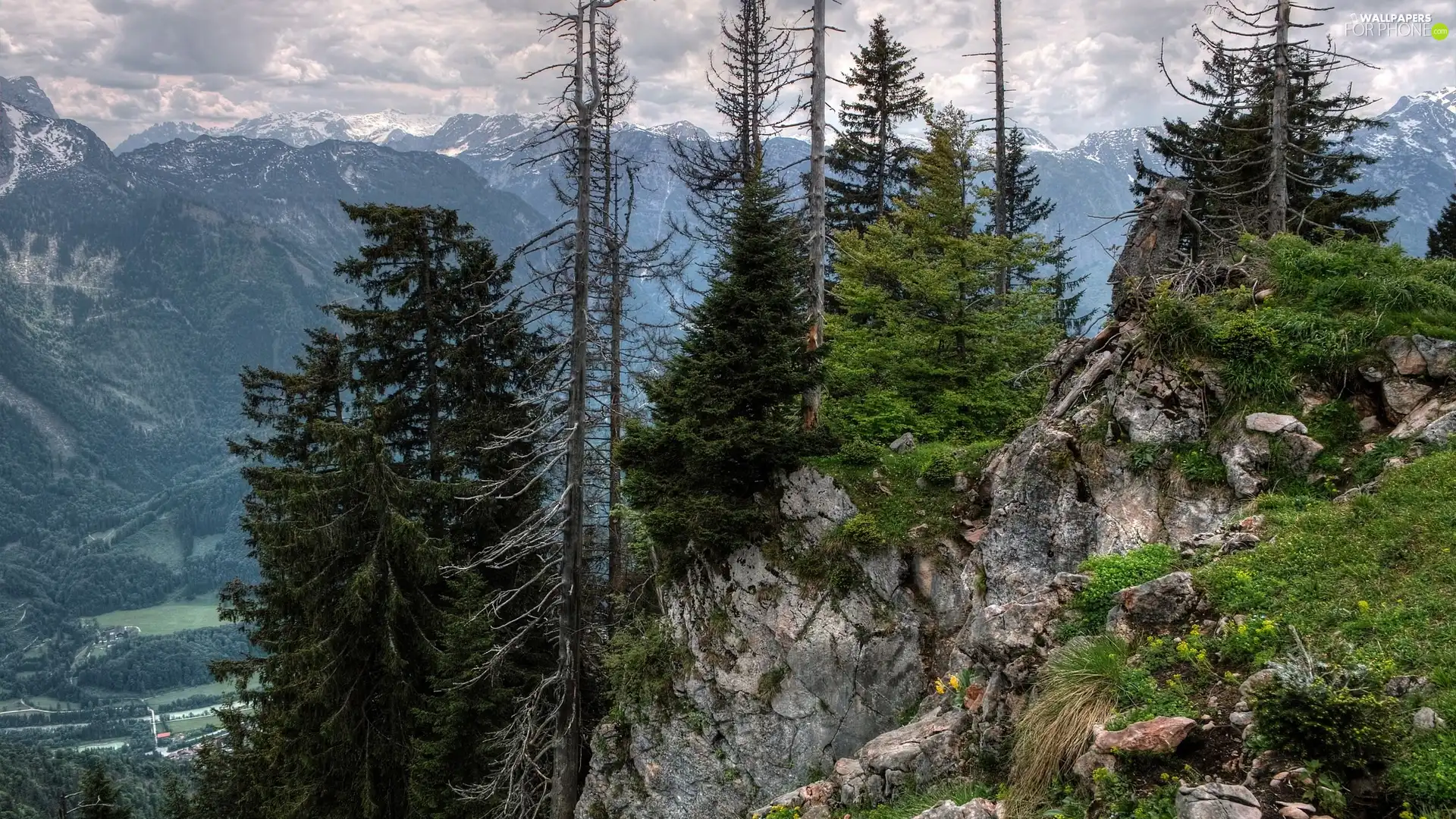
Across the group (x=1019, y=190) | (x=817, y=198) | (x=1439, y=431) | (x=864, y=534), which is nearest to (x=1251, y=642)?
(x=1439, y=431)

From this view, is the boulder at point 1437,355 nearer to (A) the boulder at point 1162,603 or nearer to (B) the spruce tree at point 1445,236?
(A) the boulder at point 1162,603

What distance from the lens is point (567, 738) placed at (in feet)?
47.5

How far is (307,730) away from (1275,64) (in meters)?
25.3

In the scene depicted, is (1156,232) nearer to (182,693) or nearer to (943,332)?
(943,332)

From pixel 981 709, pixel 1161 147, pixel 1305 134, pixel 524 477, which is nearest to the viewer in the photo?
pixel 981 709

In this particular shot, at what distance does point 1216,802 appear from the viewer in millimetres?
4434

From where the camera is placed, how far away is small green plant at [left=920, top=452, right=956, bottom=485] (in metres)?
13.0

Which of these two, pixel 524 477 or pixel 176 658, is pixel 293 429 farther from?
pixel 176 658

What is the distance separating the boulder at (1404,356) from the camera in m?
8.68

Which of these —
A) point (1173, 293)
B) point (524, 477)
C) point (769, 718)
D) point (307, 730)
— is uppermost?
point (1173, 293)

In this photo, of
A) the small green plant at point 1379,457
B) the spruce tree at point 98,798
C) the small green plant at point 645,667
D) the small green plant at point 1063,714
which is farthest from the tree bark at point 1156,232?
the spruce tree at point 98,798

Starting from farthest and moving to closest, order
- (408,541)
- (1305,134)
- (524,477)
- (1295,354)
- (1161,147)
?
(1161,147) → (1305,134) → (524,477) → (408,541) → (1295,354)

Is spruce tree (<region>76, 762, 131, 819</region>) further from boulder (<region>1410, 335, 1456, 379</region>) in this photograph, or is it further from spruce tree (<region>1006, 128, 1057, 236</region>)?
spruce tree (<region>1006, 128, 1057, 236</region>)

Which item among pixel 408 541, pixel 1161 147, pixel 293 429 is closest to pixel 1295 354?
pixel 408 541
